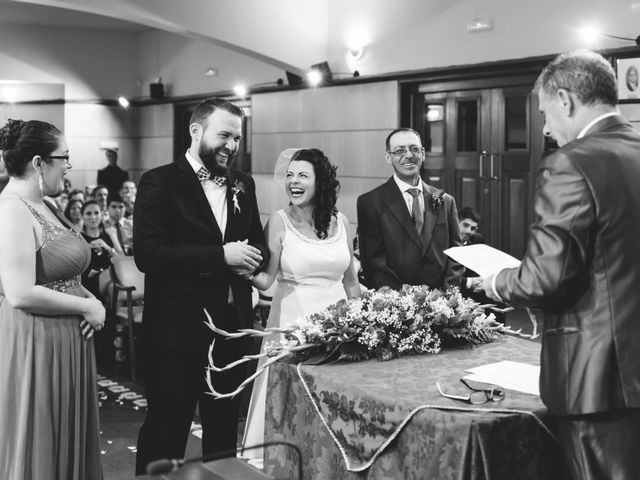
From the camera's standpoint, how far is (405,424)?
7.76ft

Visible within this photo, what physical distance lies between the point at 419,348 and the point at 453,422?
63cm

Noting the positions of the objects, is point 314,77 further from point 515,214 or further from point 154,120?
point 154,120

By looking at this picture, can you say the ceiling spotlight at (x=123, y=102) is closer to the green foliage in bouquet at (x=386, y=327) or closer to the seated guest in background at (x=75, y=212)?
the seated guest in background at (x=75, y=212)

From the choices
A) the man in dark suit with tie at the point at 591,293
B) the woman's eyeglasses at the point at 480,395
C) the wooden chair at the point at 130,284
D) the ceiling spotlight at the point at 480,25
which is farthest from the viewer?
the ceiling spotlight at the point at 480,25

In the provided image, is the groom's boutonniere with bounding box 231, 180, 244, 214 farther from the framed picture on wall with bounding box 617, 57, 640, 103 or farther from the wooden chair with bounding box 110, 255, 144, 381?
the framed picture on wall with bounding box 617, 57, 640, 103

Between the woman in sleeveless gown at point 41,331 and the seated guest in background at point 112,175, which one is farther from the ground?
the seated guest in background at point 112,175

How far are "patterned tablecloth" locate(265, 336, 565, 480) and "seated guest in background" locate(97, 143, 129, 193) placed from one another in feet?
40.8

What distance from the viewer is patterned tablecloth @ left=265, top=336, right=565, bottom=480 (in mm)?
2244

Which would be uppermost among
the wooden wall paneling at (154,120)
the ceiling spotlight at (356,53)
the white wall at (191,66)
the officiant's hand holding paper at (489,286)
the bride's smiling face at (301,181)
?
the white wall at (191,66)

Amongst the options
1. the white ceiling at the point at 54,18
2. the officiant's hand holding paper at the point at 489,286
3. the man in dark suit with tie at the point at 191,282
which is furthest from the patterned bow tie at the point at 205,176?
the white ceiling at the point at 54,18

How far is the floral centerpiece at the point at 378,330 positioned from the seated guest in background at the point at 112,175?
1244 cm

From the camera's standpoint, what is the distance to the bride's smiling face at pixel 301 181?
13.4ft

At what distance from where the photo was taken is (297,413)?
Answer: 9.41 feet

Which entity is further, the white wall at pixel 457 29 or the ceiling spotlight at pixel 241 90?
the ceiling spotlight at pixel 241 90
